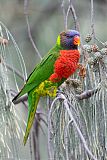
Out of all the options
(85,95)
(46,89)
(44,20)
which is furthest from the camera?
(44,20)

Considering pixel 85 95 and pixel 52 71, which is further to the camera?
pixel 52 71

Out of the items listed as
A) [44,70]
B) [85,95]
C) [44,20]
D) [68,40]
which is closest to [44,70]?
[44,70]

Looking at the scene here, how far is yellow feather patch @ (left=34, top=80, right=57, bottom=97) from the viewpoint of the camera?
1.97 m

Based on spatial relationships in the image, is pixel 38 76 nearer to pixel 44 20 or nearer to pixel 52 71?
pixel 52 71

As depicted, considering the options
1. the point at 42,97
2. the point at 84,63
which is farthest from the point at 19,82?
the point at 84,63

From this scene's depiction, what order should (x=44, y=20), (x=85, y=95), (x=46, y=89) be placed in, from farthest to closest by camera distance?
(x=44, y=20) < (x=46, y=89) < (x=85, y=95)

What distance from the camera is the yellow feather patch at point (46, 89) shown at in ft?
6.46

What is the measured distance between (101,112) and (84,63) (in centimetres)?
23

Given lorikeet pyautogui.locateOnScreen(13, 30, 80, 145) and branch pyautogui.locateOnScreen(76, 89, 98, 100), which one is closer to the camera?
branch pyautogui.locateOnScreen(76, 89, 98, 100)

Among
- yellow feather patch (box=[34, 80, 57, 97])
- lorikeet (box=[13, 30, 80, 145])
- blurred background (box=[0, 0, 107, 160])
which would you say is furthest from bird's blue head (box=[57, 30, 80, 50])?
blurred background (box=[0, 0, 107, 160])

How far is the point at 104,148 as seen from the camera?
151 centimetres

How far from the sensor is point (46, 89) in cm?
204

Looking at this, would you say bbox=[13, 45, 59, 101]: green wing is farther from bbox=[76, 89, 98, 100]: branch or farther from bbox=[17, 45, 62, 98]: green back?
bbox=[76, 89, 98, 100]: branch

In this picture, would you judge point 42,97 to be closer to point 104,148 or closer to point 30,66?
point 104,148
